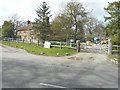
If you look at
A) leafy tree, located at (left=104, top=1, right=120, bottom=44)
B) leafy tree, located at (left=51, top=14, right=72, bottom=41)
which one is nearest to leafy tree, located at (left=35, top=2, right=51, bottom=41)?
leafy tree, located at (left=51, top=14, right=72, bottom=41)

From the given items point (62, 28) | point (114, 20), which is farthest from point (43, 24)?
point (114, 20)

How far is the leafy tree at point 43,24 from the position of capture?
168ft

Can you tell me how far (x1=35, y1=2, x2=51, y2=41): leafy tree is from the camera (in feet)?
168

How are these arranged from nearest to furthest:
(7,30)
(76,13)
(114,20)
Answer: (114,20) < (76,13) < (7,30)

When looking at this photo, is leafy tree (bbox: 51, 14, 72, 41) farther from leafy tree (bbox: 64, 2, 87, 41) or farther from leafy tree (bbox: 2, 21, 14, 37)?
leafy tree (bbox: 2, 21, 14, 37)

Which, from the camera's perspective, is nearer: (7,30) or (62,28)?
(62,28)

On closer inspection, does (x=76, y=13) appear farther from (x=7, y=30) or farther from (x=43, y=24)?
(x=7, y=30)

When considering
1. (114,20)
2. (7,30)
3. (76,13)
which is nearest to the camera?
(114,20)

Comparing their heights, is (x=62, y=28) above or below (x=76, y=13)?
below

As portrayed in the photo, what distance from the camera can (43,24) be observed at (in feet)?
174

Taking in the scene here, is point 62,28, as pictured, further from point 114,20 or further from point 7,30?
point 7,30

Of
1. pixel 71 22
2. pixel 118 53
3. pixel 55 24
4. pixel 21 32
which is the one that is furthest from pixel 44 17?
pixel 21 32

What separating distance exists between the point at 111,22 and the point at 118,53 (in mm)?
3214

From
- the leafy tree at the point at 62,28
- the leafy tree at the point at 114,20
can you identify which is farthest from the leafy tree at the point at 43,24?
the leafy tree at the point at 114,20
